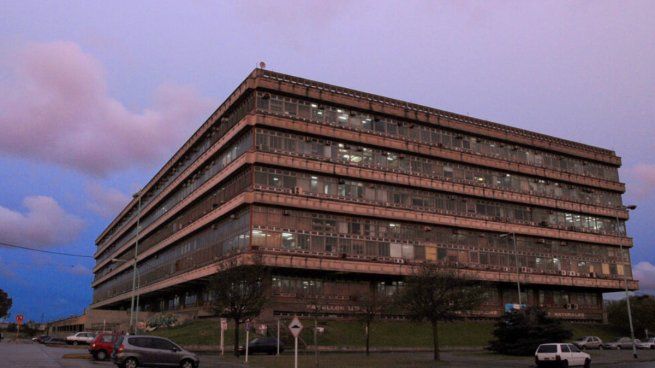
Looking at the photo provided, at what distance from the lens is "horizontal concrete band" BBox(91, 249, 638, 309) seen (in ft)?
197

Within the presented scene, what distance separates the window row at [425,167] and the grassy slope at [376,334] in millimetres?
18263

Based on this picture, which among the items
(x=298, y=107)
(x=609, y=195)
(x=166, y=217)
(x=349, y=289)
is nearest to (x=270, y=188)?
(x=298, y=107)

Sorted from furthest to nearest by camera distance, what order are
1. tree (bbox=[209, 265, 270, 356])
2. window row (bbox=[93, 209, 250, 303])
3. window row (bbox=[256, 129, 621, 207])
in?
window row (bbox=[256, 129, 621, 207]), window row (bbox=[93, 209, 250, 303]), tree (bbox=[209, 265, 270, 356])

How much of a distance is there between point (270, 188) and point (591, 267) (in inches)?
2037

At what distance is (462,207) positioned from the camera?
253ft

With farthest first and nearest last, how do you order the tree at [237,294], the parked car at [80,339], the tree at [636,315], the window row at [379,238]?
the tree at [636,315], the parked car at [80,339], the window row at [379,238], the tree at [237,294]

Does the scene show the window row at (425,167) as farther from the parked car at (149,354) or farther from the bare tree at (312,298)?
the parked car at (149,354)

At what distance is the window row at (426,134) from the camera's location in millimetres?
66700

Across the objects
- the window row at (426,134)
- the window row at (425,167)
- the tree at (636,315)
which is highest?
the window row at (426,134)

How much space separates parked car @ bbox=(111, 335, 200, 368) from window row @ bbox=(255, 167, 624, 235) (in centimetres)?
3523

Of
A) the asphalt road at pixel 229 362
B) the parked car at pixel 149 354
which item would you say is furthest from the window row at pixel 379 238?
the parked car at pixel 149 354

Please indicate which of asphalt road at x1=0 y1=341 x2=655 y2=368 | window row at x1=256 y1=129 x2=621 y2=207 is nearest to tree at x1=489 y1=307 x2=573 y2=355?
asphalt road at x1=0 y1=341 x2=655 y2=368

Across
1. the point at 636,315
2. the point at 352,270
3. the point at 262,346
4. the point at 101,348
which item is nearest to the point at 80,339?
the point at 262,346

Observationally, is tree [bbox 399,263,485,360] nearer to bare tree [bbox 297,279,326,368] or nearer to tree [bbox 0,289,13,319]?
bare tree [bbox 297,279,326,368]
